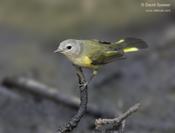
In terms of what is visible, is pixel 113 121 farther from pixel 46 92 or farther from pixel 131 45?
pixel 46 92

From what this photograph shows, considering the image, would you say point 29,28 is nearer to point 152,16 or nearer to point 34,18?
point 34,18

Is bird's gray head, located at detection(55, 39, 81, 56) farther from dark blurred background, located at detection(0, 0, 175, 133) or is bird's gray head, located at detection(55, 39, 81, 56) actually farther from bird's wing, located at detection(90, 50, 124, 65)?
dark blurred background, located at detection(0, 0, 175, 133)

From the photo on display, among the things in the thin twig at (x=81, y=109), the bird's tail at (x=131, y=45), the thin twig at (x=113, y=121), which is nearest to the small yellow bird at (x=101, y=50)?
the bird's tail at (x=131, y=45)

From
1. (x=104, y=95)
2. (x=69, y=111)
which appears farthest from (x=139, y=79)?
(x=69, y=111)

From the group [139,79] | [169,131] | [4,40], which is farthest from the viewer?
[4,40]

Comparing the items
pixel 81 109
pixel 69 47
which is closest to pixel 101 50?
pixel 69 47

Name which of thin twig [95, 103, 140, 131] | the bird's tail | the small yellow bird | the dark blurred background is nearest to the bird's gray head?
the small yellow bird
